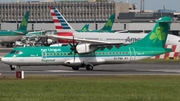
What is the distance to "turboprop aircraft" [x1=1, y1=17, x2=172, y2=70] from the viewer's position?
48250 mm

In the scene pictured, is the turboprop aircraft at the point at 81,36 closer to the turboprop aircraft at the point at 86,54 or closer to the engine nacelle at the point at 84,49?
the turboprop aircraft at the point at 86,54

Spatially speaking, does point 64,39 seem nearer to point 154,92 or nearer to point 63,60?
point 63,60

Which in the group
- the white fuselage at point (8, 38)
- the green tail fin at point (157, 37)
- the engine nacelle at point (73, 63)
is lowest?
the white fuselage at point (8, 38)

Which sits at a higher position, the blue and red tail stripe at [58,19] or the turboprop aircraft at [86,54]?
the blue and red tail stripe at [58,19]

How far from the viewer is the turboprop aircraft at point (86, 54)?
48250mm

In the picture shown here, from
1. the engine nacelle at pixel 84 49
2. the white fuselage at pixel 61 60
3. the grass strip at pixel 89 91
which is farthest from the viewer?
the engine nacelle at pixel 84 49

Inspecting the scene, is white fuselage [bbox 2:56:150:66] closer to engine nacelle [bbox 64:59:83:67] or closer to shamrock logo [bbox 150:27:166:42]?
engine nacelle [bbox 64:59:83:67]

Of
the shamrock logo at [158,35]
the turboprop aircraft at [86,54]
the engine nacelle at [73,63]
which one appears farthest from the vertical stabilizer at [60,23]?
the engine nacelle at [73,63]

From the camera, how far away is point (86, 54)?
165 feet

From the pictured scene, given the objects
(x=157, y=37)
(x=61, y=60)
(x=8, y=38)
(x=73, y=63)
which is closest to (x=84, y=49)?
(x=73, y=63)

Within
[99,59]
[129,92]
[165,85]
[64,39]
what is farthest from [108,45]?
[64,39]

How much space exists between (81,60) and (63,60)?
1.64m

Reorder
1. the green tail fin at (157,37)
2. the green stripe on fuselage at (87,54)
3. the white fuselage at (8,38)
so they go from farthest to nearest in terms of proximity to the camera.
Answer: the white fuselage at (8,38)
the green tail fin at (157,37)
the green stripe on fuselage at (87,54)

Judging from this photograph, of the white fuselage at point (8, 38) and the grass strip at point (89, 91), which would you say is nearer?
the grass strip at point (89, 91)
